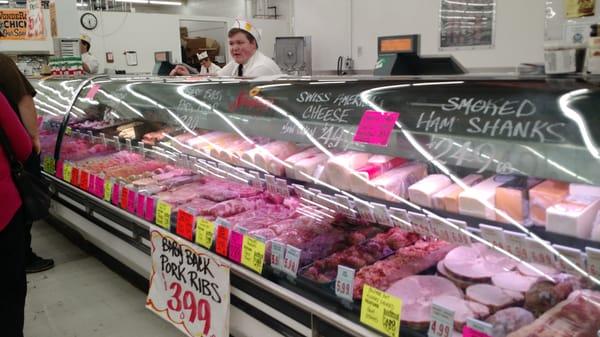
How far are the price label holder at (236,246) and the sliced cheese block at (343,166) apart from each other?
1.56ft

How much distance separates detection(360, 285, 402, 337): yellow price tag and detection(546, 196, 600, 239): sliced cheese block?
1.72ft

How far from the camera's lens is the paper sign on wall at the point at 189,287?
226 centimetres

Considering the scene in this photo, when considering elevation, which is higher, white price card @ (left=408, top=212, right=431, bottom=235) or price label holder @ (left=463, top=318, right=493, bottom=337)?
white price card @ (left=408, top=212, right=431, bottom=235)

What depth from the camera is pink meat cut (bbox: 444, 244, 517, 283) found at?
5.86 ft

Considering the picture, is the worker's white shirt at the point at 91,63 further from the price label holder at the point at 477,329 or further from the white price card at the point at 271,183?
the price label holder at the point at 477,329

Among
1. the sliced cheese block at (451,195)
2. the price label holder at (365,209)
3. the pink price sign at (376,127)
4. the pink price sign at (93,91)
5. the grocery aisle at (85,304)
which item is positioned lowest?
the grocery aisle at (85,304)

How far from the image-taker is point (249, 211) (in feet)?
8.61

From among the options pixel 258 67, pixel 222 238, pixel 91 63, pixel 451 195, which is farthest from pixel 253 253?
pixel 91 63

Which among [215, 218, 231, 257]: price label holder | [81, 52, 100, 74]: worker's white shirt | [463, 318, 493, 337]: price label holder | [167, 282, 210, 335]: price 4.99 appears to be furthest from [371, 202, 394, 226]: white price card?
[81, 52, 100, 74]: worker's white shirt

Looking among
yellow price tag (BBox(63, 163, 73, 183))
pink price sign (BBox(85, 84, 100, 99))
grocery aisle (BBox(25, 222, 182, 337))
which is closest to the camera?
grocery aisle (BBox(25, 222, 182, 337))

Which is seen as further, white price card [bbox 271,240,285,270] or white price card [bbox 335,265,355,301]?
white price card [bbox 271,240,285,270]

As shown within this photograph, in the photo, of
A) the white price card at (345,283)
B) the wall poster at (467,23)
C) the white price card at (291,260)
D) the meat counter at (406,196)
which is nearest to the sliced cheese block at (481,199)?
the meat counter at (406,196)

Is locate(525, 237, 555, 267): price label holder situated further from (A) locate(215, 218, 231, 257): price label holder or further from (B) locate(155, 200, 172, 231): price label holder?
(B) locate(155, 200, 172, 231): price label holder

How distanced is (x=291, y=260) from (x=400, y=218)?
463 mm
